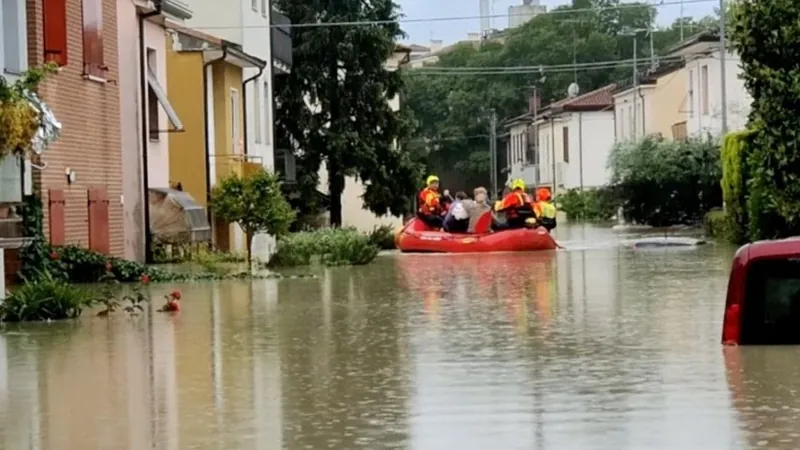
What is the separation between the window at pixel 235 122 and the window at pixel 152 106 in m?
6.81

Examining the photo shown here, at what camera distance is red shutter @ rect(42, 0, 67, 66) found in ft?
77.8

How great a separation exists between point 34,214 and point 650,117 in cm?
5585

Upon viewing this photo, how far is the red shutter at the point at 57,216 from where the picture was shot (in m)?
25.1

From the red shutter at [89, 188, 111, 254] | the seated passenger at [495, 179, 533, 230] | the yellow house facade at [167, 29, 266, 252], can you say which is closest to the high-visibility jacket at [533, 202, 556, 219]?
the seated passenger at [495, 179, 533, 230]

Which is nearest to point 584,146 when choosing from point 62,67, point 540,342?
point 62,67

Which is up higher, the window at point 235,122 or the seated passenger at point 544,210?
the window at point 235,122

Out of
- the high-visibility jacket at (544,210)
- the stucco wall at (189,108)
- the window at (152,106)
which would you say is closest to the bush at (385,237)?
the high-visibility jacket at (544,210)

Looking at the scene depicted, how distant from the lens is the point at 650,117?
75.9m

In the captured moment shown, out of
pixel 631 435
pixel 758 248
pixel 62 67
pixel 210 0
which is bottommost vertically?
pixel 631 435

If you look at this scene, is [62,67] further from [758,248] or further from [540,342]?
[758,248]

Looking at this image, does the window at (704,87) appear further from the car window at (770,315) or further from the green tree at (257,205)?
the car window at (770,315)

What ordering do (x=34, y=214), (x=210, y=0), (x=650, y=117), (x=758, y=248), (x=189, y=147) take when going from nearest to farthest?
(x=758, y=248) → (x=34, y=214) → (x=189, y=147) → (x=210, y=0) → (x=650, y=117)

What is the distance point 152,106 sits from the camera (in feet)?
109

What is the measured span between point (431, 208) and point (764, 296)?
28.0 meters
